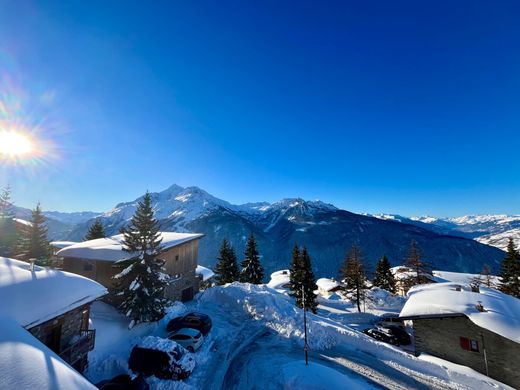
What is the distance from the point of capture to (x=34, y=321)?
10086mm

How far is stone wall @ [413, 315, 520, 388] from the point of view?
716 inches

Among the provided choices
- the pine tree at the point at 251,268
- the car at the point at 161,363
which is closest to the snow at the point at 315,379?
the car at the point at 161,363

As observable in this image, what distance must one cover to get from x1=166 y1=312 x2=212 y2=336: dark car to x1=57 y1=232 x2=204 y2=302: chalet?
21.5 ft

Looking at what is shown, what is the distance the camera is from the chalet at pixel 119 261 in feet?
78.5

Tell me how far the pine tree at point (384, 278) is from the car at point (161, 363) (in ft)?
167

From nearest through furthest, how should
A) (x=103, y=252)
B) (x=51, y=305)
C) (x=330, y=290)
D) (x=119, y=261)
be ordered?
(x=51, y=305) < (x=119, y=261) < (x=103, y=252) < (x=330, y=290)

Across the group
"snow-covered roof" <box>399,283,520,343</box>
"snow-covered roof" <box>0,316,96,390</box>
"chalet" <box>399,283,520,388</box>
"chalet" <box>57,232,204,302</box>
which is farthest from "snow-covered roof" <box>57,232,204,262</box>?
"chalet" <box>399,283,520,388</box>

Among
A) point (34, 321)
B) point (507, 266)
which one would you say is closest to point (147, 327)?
point (34, 321)

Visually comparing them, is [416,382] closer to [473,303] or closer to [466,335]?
[466,335]

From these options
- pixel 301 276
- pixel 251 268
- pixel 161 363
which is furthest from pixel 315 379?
pixel 251 268

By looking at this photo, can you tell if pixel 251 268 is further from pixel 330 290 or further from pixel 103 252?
pixel 103 252

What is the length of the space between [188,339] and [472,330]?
22130 mm

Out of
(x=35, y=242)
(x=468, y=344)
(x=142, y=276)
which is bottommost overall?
(x=468, y=344)

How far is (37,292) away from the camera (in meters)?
11.5
